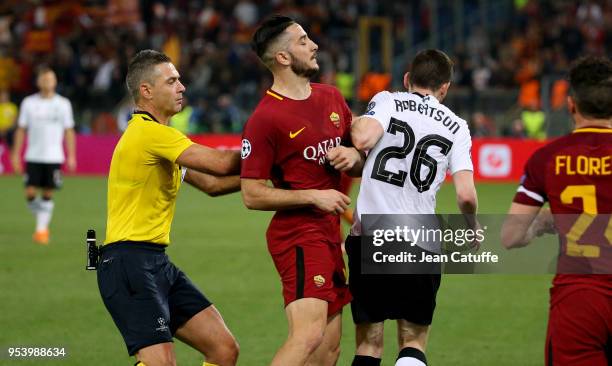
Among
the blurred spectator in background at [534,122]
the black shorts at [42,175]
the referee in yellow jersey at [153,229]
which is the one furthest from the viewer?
the blurred spectator in background at [534,122]

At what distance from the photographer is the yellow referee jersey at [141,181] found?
6.42m

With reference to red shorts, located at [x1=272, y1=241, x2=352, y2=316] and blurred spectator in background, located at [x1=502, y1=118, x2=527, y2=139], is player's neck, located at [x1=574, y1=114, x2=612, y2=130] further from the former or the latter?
blurred spectator in background, located at [x1=502, y1=118, x2=527, y2=139]

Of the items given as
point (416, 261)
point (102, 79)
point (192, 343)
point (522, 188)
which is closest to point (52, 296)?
point (192, 343)

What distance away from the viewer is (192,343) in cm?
675

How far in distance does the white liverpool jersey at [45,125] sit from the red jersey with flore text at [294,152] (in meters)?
10.0

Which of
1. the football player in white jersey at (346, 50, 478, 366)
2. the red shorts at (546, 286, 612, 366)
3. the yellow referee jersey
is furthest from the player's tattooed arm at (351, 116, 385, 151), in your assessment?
the red shorts at (546, 286, 612, 366)

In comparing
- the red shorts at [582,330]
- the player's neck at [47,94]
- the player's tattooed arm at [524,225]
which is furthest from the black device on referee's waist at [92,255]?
the player's neck at [47,94]

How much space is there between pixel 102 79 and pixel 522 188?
26888mm

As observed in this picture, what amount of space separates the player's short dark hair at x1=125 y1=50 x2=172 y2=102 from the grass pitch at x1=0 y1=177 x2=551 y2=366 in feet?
9.51

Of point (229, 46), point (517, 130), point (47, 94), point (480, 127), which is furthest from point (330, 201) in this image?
point (229, 46)

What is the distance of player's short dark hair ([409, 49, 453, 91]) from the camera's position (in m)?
6.66

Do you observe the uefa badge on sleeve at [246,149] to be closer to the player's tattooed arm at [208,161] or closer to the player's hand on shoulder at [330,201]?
the player's tattooed arm at [208,161]

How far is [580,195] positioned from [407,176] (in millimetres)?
1677

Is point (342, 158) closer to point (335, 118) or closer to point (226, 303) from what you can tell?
point (335, 118)
